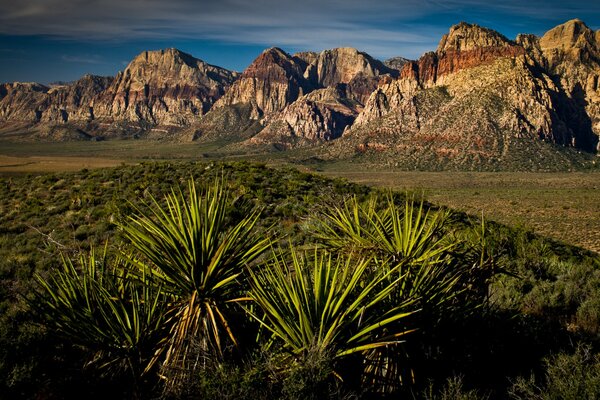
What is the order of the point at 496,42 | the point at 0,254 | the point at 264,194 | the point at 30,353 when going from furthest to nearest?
1. the point at 496,42
2. the point at 264,194
3. the point at 0,254
4. the point at 30,353

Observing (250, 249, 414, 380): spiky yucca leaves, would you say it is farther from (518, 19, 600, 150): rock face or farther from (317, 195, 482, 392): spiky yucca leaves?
(518, 19, 600, 150): rock face

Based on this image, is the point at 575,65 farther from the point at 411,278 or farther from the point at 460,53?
the point at 411,278

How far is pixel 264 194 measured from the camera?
2084 cm

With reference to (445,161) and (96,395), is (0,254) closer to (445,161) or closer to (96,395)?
(96,395)

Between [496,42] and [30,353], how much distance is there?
177m

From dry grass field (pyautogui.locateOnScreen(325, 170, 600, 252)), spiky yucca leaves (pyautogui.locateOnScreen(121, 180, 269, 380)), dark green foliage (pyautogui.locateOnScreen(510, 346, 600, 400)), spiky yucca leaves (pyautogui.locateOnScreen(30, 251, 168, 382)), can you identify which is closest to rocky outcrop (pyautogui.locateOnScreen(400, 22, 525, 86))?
dry grass field (pyautogui.locateOnScreen(325, 170, 600, 252))

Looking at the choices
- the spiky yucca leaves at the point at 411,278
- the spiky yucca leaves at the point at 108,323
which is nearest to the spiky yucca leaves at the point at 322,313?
the spiky yucca leaves at the point at 411,278

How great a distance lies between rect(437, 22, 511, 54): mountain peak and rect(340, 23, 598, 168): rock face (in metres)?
0.36

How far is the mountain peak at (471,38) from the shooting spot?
15275 cm

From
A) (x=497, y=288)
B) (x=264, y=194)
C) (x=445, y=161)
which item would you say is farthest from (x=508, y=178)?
(x=497, y=288)

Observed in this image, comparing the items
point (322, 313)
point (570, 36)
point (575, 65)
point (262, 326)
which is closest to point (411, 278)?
point (322, 313)

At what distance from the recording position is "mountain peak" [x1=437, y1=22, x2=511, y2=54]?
153 metres

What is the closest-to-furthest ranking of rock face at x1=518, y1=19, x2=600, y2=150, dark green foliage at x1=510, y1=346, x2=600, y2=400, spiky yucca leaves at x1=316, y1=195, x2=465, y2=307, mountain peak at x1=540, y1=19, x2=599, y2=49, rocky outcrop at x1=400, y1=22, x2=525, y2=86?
dark green foliage at x1=510, y1=346, x2=600, y2=400 < spiky yucca leaves at x1=316, y1=195, x2=465, y2=307 < rocky outcrop at x1=400, y1=22, x2=525, y2=86 < rock face at x1=518, y1=19, x2=600, y2=150 < mountain peak at x1=540, y1=19, x2=599, y2=49

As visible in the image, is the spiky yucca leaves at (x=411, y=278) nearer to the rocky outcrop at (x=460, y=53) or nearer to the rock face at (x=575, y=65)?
the rocky outcrop at (x=460, y=53)
